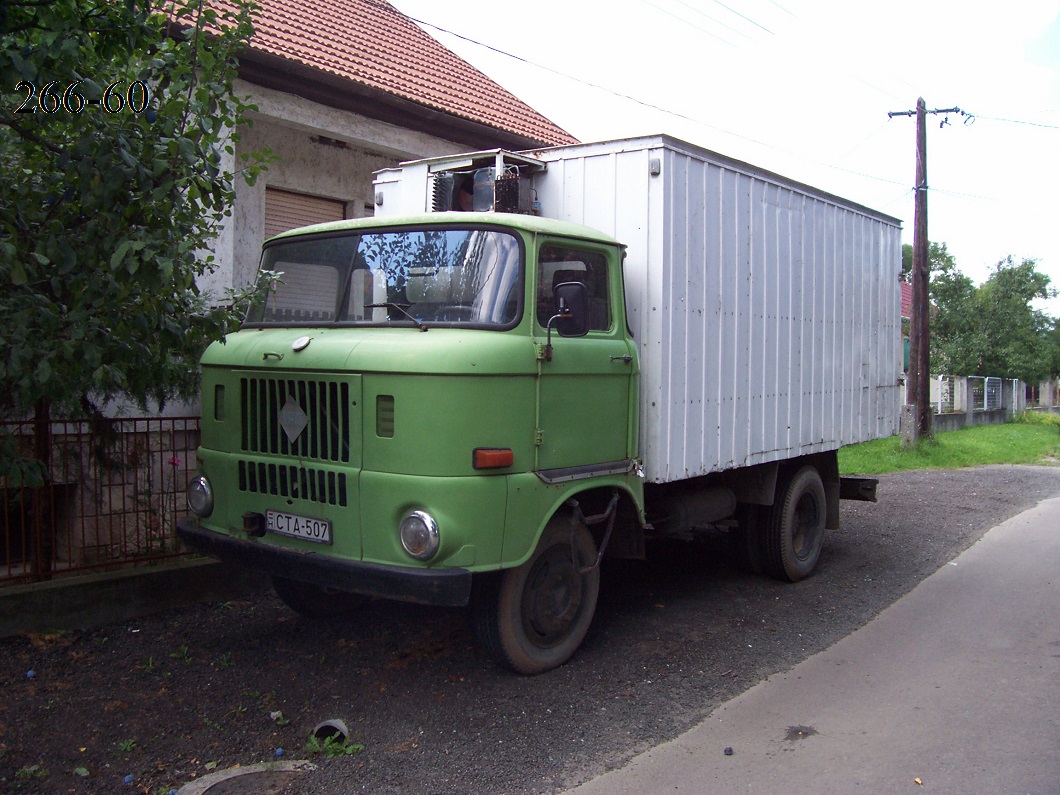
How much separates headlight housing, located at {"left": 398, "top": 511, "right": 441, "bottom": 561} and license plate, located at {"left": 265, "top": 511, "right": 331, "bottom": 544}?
50cm

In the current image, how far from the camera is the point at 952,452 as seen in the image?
18.8 metres

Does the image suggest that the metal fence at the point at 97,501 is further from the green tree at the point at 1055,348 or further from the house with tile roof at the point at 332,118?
A: the green tree at the point at 1055,348

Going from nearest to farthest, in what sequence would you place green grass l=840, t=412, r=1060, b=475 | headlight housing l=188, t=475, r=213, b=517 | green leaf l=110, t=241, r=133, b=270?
green leaf l=110, t=241, r=133, b=270 → headlight housing l=188, t=475, r=213, b=517 → green grass l=840, t=412, r=1060, b=475

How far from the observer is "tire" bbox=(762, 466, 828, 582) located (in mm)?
7398

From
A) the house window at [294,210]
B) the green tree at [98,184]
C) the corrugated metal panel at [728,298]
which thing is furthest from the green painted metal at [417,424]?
the house window at [294,210]

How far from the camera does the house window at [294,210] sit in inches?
391

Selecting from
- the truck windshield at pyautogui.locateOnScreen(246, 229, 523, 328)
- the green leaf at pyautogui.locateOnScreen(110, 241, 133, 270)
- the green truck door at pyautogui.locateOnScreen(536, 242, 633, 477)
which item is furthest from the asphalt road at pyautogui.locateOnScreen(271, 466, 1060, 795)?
the green leaf at pyautogui.locateOnScreen(110, 241, 133, 270)

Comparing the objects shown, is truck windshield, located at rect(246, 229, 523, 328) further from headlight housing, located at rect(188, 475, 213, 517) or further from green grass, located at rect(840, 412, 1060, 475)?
green grass, located at rect(840, 412, 1060, 475)

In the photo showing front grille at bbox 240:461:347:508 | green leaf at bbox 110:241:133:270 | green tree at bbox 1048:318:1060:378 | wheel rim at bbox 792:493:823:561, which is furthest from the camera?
green tree at bbox 1048:318:1060:378

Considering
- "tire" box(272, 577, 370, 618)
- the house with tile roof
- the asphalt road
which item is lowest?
the asphalt road

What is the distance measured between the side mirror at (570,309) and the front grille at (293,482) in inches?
54.3

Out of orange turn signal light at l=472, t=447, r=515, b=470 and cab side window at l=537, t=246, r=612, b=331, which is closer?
orange turn signal light at l=472, t=447, r=515, b=470

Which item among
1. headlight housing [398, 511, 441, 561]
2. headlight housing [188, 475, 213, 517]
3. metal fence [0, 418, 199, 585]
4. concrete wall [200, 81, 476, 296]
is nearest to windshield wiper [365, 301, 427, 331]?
headlight housing [398, 511, 441, 561]

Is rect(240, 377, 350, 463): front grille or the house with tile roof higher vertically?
the house with tile roof
